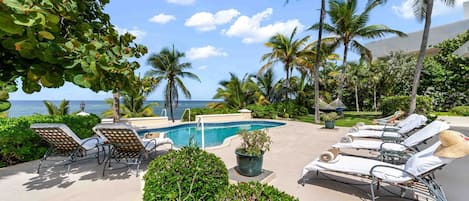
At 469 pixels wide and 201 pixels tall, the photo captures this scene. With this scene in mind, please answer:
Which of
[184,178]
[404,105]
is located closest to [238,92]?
[404,105]

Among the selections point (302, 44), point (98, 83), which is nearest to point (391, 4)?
point (302, 44)

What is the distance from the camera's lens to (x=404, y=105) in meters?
13.7

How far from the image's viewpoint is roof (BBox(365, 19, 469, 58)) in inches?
877

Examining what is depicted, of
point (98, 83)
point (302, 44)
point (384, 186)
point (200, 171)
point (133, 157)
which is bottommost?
point (384, 186)

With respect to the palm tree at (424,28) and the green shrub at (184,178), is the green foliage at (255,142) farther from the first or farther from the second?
the palm tree at (424,28)

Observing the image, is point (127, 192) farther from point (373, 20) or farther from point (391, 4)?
point (373, 20)

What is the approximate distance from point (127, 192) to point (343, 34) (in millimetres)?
15863

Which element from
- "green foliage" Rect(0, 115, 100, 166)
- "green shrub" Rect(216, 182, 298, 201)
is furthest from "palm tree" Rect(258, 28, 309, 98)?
"green shrub" Rect(216, 182, 298, 201)

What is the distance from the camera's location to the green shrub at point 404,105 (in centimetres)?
1253

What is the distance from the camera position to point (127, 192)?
3586mm

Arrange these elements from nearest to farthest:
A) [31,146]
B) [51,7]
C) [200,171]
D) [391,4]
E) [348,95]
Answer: [51,7], [200,171], [31,146], [391,4], [348,95]

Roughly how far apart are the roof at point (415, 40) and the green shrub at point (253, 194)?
29.1 meters

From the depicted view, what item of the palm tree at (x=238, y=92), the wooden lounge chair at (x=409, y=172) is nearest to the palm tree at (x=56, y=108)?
the palm tree at (x=238, y=92)

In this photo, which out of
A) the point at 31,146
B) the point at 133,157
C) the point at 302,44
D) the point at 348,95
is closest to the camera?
the point at 133,157
